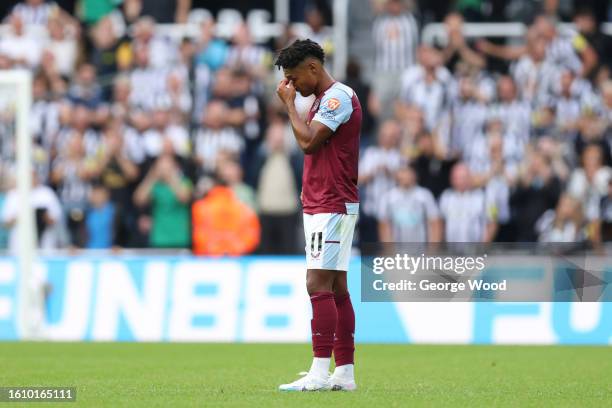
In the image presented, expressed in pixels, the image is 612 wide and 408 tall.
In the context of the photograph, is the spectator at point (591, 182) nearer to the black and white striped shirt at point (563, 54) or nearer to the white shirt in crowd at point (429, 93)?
the black and white striped shirt at point (563, 54)

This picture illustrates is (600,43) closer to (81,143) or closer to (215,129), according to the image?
(215,129)

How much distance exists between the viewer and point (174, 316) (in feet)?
55.8

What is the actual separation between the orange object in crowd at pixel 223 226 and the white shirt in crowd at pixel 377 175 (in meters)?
1.64

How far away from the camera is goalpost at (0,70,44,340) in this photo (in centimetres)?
1686

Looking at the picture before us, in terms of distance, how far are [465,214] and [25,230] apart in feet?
19.3

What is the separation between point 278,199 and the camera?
19.0m

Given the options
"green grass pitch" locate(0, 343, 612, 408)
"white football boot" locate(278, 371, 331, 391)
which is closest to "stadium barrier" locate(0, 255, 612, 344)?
"green grass pitch" locate(0, 343, 612, 408)

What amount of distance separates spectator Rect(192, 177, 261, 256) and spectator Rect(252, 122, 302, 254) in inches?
9.3

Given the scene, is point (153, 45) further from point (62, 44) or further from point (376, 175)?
point (376, 175)

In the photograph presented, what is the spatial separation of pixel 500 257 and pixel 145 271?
4.54 meters

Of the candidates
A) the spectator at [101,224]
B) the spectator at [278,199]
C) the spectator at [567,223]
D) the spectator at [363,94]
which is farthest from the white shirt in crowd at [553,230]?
the spectator at [101,224]

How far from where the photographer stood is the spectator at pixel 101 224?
19.3 meters

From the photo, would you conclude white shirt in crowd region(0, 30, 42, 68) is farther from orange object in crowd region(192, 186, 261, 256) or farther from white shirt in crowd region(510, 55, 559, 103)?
white shirt in crowd region(510, 55, 559, 103)

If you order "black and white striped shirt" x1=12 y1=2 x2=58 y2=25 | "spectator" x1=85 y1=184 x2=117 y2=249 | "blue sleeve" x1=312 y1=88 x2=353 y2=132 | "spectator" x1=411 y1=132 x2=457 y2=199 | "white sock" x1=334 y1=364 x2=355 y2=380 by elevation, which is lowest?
"spectator" x1=85 y1=184 x2=117 y2=249
